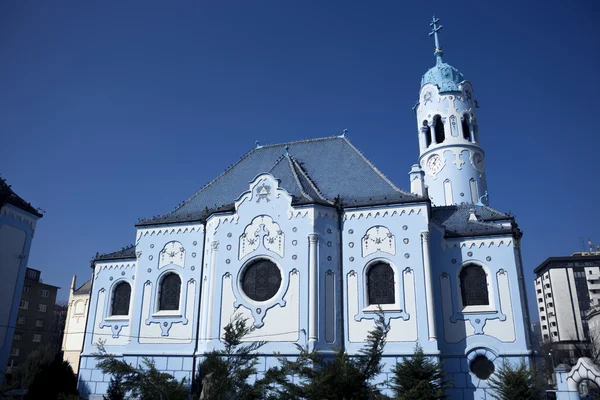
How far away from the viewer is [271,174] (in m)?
23.9

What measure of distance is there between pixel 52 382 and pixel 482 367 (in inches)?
761

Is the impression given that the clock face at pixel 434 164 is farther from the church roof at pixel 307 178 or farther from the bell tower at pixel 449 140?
the church roof at pixel 307 178

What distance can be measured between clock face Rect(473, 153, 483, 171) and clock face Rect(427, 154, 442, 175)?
7.53ft

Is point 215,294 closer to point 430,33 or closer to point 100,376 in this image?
point 100,376

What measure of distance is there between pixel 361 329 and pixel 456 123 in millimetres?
17845

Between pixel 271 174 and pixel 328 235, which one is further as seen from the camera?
pixel 271 174

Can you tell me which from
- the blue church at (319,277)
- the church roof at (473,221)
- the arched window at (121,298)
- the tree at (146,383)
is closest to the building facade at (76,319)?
the arched window at (121,298)

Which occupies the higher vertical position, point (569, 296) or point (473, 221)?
point (569, 296)

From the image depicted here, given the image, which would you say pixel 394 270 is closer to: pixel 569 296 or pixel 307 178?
pixel 307 178

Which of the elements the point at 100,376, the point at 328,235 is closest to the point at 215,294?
the point at 328,235

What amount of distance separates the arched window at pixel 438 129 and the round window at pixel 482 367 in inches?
658

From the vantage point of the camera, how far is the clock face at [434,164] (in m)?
32.0

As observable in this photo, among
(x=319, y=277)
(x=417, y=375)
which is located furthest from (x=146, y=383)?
(x=319, y=277)

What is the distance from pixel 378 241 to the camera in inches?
870
